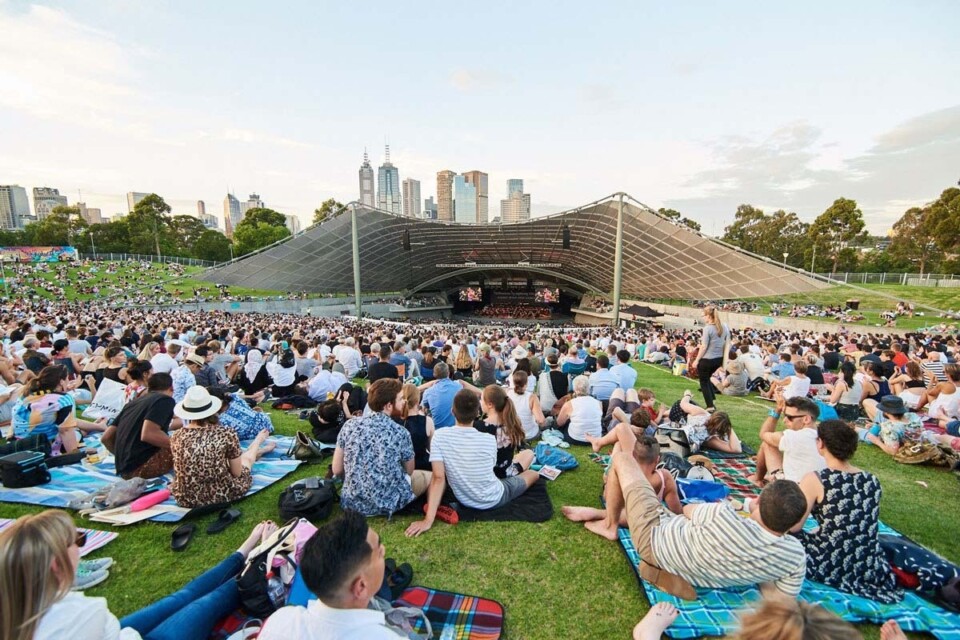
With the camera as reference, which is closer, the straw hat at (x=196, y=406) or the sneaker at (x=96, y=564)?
the sneaker at (x=96, y=564)

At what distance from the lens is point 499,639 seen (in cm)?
267

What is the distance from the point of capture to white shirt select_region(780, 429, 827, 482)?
3.78 meters

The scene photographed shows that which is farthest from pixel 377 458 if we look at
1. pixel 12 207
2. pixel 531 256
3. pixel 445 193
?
pixel 12 207

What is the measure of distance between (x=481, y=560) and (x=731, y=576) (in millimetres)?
1790

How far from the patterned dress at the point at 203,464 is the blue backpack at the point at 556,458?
3.43 m

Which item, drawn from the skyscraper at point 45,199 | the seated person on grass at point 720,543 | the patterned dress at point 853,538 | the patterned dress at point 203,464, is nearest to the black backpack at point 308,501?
the patterned dress at point 203,464

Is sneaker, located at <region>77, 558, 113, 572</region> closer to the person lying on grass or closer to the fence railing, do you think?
the person lying on grass

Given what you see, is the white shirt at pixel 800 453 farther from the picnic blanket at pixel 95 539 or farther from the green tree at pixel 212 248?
the green tree at pixel 212 248

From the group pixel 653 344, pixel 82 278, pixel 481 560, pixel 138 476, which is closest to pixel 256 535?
pixel 481 560

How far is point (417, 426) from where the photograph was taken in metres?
4.34

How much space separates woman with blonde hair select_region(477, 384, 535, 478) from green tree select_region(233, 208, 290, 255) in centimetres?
6540

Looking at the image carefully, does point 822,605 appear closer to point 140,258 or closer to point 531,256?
point 531,256

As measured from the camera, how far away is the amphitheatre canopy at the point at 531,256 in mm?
26844

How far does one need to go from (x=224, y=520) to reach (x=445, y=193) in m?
194
